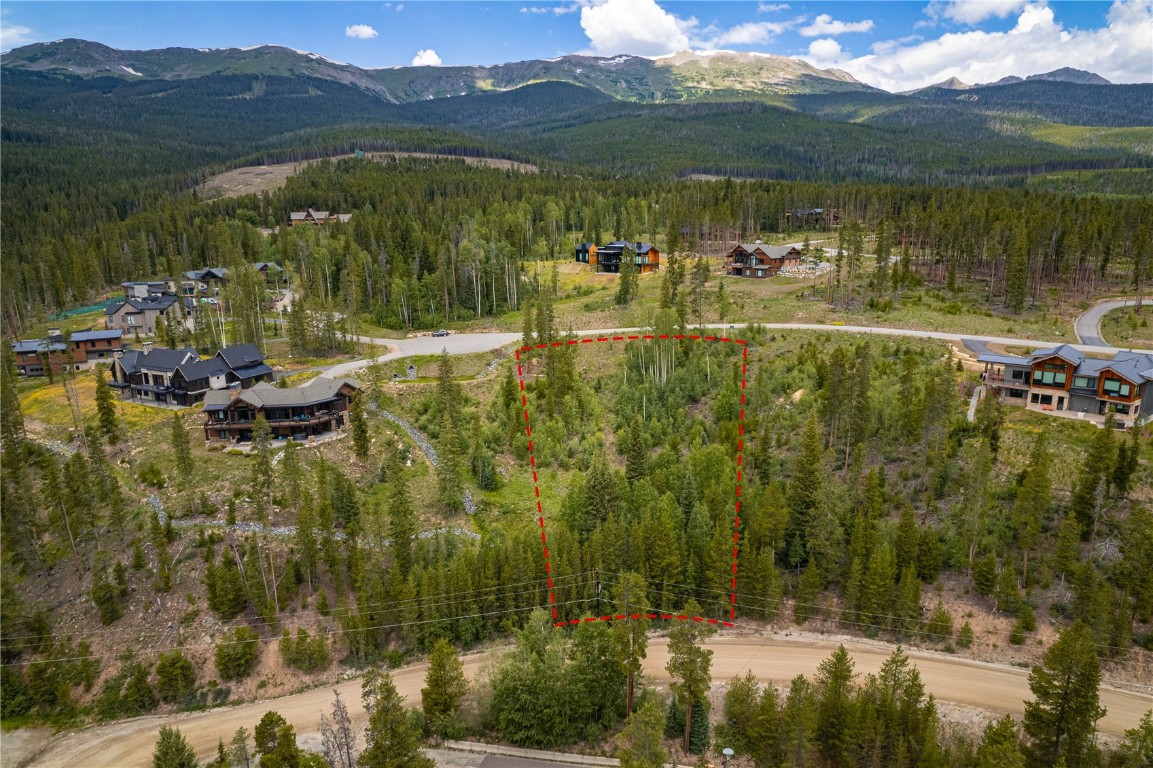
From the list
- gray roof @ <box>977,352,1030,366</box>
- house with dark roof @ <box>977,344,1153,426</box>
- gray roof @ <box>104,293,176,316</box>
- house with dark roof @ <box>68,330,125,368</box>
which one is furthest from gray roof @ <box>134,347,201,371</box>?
gray roof @ <box>977,352,1030,366</box>

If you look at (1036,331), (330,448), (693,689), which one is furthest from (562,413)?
(1036,331)

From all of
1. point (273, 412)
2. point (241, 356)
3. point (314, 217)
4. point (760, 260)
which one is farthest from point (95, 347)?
point (760, 260)

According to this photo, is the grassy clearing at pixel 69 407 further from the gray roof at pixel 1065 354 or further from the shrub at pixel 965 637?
the gray roof at pixel 1065 354

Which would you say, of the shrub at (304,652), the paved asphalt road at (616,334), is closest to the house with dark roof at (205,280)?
the paved asphalt road at (616,334)

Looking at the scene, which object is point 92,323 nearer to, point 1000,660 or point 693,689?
point 693,689

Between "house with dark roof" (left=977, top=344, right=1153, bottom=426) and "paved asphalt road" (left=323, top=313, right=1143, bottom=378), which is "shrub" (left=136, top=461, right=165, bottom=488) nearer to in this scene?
"paved asphalt road" (left=323, top=313, right=1143, bottom=378)
